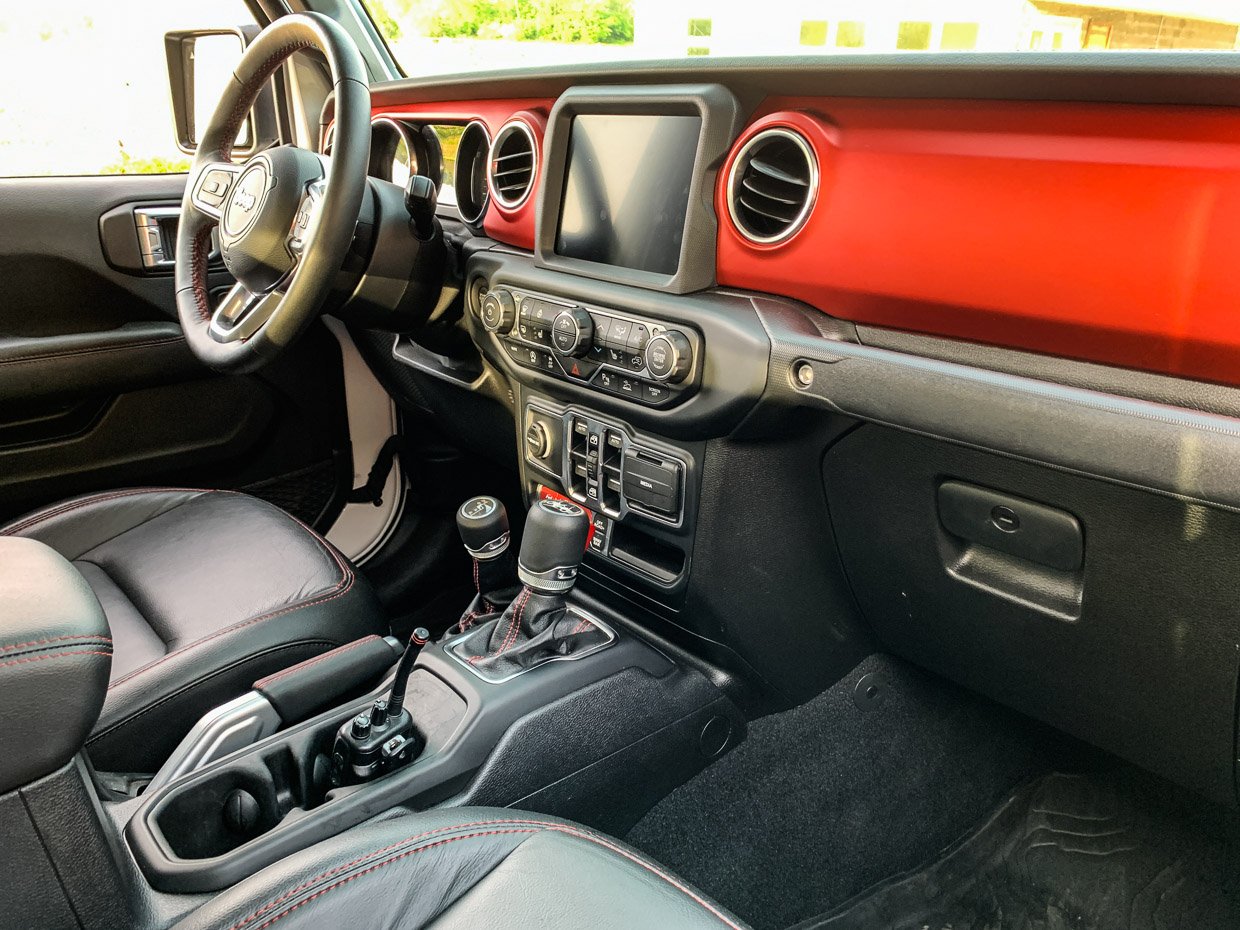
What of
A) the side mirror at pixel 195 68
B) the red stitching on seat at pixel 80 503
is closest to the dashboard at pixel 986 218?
the red stitching on seat at pixel 80 503

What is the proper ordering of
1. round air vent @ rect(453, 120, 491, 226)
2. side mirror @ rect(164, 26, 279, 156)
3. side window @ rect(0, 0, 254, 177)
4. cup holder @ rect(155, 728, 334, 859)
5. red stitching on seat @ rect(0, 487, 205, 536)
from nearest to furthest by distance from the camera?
1. cup holder @ rect(155, 728, 334, 859)
2. red stitching on seat @ rect(0, 487, 205, 536)
3. round air vent @ rect(453, 120, 491, 226)
4. side window @ rect(0, 0, 254, 177)
5. side mirror @ rect(164, 26, 279, 156)

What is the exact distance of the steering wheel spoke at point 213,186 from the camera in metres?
1.52

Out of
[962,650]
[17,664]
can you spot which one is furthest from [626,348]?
[17,664]

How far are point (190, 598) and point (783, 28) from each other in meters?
1.12

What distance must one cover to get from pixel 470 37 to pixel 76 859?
1377 mm

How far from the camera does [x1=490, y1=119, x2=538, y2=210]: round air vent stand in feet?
4.89

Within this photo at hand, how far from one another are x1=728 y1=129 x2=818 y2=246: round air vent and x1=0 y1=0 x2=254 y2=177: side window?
1.25 metres

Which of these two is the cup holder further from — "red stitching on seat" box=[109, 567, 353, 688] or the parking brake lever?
"red stitching on seat" box=[109, 567, 353, 688]

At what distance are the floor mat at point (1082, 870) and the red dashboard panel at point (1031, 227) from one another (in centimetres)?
91

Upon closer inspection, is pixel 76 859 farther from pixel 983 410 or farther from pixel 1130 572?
pixel 1130 572

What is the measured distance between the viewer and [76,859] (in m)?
0.75

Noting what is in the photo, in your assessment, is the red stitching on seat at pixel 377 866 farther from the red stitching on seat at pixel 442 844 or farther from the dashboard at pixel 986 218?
the dashboard at pixel 986 218

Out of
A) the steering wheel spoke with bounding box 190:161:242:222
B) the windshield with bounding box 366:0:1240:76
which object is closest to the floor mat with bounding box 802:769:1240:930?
the windshield with bounding box 366:0:1240:76

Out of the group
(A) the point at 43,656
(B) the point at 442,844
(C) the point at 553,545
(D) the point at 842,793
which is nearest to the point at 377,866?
(B) the point at 442,844
